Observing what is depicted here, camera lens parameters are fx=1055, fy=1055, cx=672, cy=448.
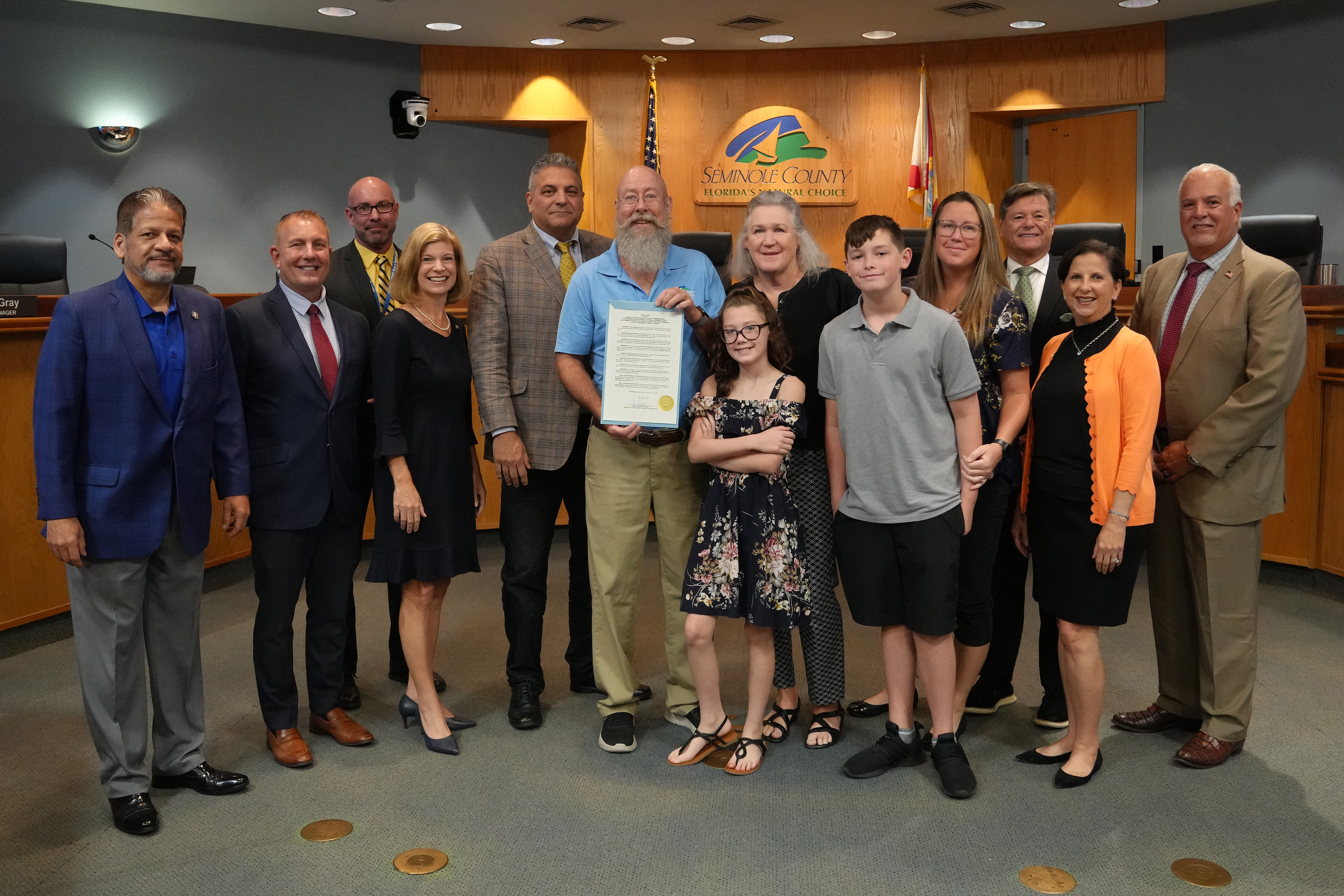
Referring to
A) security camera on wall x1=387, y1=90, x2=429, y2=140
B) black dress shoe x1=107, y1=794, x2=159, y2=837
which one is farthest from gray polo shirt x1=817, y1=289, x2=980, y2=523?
security camera on wall x1=387, y1=90, x2=429, y2=140

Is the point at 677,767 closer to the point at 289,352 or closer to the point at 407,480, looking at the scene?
the point at 407,480

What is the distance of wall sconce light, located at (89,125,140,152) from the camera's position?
25.1 ft

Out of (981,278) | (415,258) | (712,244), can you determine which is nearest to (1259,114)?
(712,244)

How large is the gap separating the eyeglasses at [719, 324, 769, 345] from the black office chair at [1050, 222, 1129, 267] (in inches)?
139

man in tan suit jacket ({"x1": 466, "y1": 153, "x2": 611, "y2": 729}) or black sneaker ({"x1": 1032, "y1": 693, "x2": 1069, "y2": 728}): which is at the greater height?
man in tan suit jacket ({"x1": 466, "y1": 153, "x2": 611, "y2": 729})

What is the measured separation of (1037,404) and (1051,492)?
0.83 feet

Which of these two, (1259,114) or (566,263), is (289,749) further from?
(1259,114)

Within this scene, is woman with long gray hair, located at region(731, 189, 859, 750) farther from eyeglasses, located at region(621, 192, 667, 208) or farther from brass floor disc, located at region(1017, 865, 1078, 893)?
brass floor disc, located at region(1017, 865, 1078, 893)

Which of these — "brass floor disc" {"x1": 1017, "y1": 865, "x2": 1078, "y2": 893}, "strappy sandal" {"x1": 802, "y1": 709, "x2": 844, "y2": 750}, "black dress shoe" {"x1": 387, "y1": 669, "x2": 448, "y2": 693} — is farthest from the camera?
"black dress shoe" {"x1": 387, "y1": 669, "x2": 448, "y2": 693}

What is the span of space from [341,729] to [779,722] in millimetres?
1412

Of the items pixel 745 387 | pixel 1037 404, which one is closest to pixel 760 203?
pixel 745 387

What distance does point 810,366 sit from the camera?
321 centimetres

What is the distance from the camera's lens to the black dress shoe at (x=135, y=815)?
2.78 m

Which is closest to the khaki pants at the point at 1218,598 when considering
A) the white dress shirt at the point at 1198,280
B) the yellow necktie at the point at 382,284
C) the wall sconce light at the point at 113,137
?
the white dress shirt at the point at 1198,280
